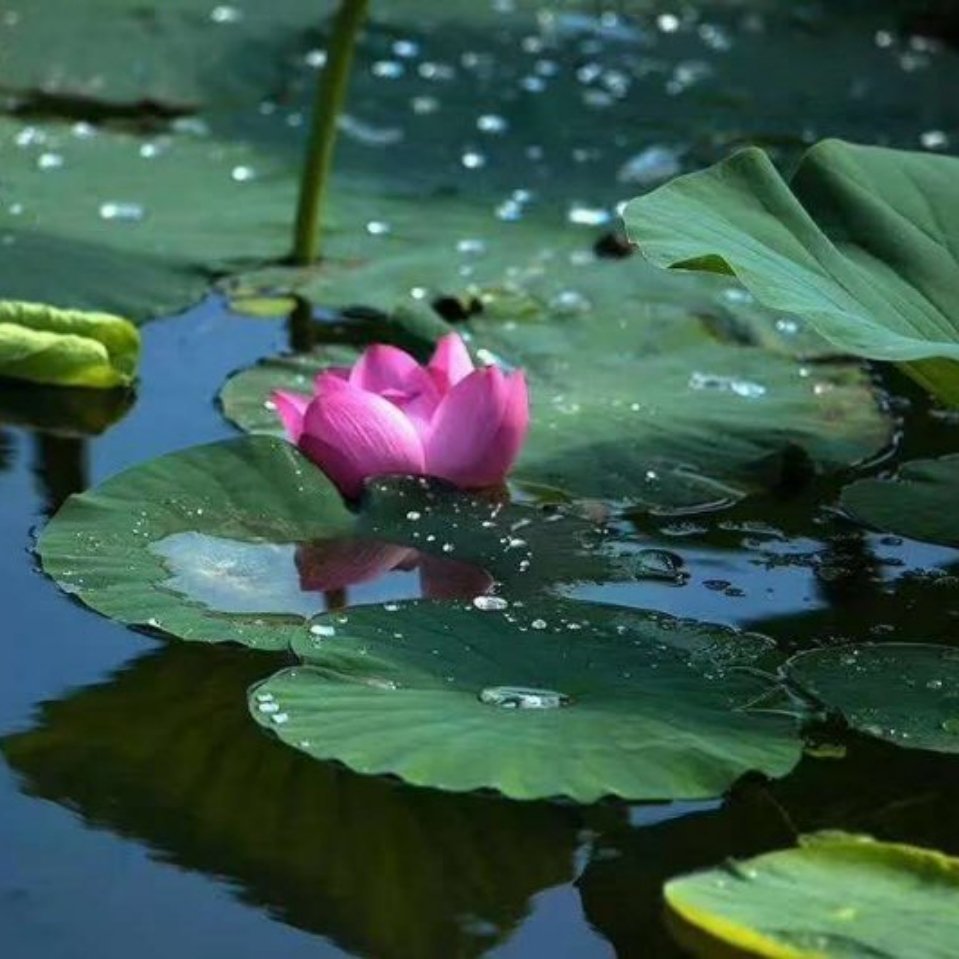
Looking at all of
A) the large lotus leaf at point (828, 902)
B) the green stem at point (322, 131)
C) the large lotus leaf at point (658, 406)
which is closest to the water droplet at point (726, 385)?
the large lotus leaf at point (658, 406)

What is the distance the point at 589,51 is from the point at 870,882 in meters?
2.14

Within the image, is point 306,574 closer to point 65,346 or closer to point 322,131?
point 65,346

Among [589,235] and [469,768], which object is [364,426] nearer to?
[469,768]

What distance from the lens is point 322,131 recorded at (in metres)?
1.95

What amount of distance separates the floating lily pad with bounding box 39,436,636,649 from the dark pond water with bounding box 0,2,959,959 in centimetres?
2

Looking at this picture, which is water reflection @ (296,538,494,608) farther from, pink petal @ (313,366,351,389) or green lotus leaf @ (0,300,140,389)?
green lotus leaf @ (0,300,140,389)

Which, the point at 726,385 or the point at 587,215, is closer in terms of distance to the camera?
the point at 726,385

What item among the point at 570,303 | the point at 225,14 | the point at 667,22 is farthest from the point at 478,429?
the point at 667,22

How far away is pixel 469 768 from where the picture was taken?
990 millimetres

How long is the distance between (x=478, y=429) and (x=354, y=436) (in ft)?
0.27

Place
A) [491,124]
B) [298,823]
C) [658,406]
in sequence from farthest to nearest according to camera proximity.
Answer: [491,124], [658,406], [298,823]

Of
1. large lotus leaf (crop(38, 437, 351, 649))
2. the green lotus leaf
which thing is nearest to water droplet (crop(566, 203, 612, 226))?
the green lotus leaf

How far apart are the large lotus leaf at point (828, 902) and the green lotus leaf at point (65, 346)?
85 centimetres

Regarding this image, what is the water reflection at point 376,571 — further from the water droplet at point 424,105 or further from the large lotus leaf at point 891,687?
the water droplet at point 424,105
